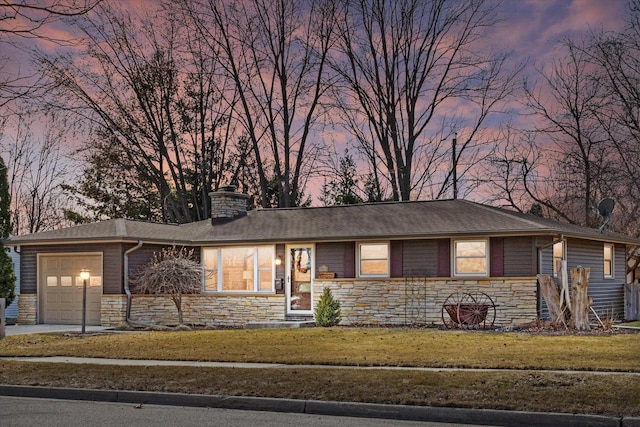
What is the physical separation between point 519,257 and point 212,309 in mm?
9606

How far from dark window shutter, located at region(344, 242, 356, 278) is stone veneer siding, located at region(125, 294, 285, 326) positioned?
223 cm

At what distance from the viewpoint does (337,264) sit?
2230 cm

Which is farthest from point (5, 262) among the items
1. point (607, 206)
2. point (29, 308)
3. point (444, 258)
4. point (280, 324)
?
point (607, 206)

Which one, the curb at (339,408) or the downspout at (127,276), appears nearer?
the curb at (339,408)

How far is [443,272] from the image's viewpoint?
21.0 meters

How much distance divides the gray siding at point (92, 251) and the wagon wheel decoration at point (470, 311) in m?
9.83

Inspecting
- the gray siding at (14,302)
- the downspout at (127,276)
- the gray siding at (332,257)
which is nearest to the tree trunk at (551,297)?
the gray siding at (332,257)

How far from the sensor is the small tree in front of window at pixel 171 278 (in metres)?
21.4

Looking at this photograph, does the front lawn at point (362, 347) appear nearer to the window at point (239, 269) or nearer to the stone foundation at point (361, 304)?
the stone foundation at point (361, 304)

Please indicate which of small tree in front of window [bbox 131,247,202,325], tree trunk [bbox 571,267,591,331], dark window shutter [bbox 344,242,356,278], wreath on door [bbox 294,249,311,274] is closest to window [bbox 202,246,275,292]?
wreath on door [bbox 294,249,311,274]

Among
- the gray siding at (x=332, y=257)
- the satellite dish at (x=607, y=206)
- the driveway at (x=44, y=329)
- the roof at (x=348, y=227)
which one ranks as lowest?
the driveway at (x=44, y=329)

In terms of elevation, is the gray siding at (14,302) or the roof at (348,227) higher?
the roof at (348,227)

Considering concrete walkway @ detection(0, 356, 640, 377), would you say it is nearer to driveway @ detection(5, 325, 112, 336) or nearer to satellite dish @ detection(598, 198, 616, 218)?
driveway @ detection(5, 325, 112, 336)

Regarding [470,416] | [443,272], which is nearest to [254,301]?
[443,272]
